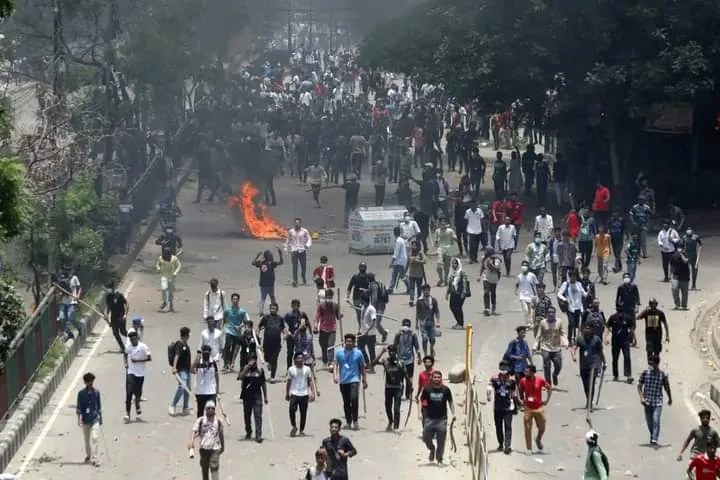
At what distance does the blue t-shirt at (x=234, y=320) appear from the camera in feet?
76.7

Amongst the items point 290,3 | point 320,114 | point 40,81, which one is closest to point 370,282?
point 40,81

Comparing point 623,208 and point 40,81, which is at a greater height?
point 40,81

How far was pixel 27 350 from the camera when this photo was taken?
22.0m

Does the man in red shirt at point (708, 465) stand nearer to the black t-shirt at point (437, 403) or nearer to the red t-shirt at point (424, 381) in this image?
the black t-shirt at point (437, 403)

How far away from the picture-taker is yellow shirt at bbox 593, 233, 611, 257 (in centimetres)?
2891

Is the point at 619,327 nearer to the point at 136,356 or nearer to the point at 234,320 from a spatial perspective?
the point at 234,320

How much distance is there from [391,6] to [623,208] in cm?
1639

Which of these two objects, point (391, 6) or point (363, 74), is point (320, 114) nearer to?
point (391, 6)

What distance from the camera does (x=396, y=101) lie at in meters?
52.9

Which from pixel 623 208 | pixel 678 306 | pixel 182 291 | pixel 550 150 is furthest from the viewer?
pixel 550 150

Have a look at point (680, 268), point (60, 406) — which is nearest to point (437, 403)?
point (60, 406)

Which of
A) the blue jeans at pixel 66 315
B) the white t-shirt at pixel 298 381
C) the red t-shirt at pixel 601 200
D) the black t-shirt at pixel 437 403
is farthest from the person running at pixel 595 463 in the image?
the red t-shirt at pixel 601 200

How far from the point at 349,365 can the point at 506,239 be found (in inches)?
370

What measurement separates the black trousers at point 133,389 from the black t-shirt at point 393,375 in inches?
116
